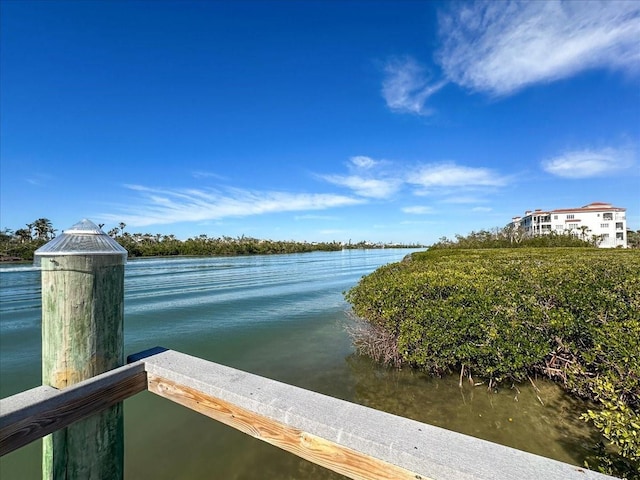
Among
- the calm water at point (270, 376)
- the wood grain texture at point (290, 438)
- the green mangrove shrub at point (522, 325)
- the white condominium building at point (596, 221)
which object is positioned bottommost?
the calm water at point (270, 376)

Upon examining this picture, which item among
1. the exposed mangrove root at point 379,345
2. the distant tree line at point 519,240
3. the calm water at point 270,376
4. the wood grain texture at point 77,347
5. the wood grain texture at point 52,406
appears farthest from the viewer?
the distant tree line at point 519,240

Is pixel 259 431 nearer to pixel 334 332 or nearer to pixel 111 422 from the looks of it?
pixel 111 422

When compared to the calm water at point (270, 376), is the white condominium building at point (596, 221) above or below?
above

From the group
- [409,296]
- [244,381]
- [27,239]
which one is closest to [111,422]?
[244,381]

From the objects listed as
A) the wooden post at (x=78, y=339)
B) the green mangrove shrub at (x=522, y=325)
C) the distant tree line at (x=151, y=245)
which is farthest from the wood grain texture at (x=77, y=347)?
the distant tree line at (x=151, y=245)

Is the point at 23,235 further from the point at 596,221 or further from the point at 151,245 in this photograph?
the point at 596,221

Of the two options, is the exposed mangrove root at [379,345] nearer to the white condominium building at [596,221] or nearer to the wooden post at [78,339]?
the wooden post at [78,339]

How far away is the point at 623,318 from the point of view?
361cm

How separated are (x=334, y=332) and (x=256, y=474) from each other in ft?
17.6

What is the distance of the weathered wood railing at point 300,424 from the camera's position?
85cm

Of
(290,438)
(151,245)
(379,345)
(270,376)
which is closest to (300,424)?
(290,438)

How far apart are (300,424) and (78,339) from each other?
3.21ft

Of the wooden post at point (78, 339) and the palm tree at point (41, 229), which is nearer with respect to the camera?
the wooden post at point (78, 339)

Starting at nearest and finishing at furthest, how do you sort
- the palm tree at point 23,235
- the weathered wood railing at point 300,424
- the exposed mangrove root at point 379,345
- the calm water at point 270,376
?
the weathered wood railing at point 300,424 → the calm water at point 270,376 → the exposed mangrove root at point 379,345 → the palm tree at point 23,235
